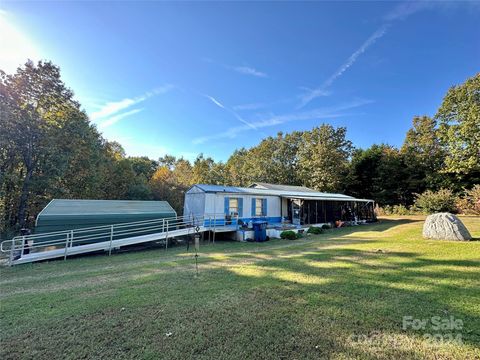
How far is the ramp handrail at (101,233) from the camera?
9430mm

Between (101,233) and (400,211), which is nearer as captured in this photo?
(101,233)

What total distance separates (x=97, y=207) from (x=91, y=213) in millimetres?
664

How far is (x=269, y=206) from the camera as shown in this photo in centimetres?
1698

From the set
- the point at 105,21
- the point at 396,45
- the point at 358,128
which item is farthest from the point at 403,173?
the point at 105,21

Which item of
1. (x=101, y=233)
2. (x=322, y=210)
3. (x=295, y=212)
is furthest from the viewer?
(x=322, y=210)

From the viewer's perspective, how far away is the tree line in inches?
581

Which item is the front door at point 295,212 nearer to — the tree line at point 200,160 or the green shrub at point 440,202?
the tree line at point 200,160

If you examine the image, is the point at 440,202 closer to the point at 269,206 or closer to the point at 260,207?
the point at 269,206

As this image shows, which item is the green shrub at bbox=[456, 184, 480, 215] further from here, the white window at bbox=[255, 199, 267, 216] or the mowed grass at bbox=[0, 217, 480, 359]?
the mowed grass at bbox=[0, 217, 480, 359]

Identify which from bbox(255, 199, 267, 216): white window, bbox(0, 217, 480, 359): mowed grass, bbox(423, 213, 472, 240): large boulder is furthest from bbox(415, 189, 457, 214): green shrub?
bbox(0, 217, 480, 359): mowed grass

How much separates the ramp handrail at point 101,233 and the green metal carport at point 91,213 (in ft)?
1.13

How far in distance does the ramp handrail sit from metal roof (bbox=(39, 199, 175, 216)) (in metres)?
0.82

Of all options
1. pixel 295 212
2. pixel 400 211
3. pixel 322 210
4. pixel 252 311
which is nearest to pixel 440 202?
pixel 400 211

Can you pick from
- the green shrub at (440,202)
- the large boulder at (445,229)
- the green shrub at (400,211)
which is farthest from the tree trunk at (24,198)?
the green shrub at (400,211)
